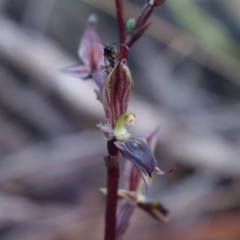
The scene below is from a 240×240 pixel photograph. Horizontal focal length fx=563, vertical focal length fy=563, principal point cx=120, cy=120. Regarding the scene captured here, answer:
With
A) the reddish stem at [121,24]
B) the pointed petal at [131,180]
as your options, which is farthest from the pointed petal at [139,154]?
the pointed petal at [131,180]

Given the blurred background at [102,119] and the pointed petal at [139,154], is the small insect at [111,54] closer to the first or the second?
the pointed petal at [139,154]

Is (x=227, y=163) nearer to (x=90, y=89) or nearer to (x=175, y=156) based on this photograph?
(x=175, y=156)

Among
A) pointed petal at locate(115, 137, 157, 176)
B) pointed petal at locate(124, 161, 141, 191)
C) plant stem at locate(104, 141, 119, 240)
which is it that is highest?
pointed petal at locate(115, 137, 157, 176)

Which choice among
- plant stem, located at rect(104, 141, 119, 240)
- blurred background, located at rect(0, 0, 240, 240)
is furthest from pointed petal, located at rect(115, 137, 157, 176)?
blurred background, located at rect(0, 0, 240, 240)

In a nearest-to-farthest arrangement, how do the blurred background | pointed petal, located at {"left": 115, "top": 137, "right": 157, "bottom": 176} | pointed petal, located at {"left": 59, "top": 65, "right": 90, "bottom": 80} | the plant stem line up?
pointed petal, located at {"left": 115, "top": 137, "right": 157, "bottom": 176} < the plant stem < pointed petal, located at {"left": 59, "top": 65, "right": 90, "bottom": 80} < the blurred background

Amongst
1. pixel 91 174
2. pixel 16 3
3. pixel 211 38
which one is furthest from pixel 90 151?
pixel 16 3

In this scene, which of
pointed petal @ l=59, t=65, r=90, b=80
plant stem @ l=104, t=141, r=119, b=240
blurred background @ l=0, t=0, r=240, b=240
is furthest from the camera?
blurred background @ l=0, t=0, r=240, b=240

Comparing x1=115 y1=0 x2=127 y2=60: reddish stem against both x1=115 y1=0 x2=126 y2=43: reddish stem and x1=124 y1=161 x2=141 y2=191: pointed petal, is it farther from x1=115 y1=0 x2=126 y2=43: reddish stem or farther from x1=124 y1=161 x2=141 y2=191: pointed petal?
x1=124 y1=161 x2=141 y2=191: pointed petal
